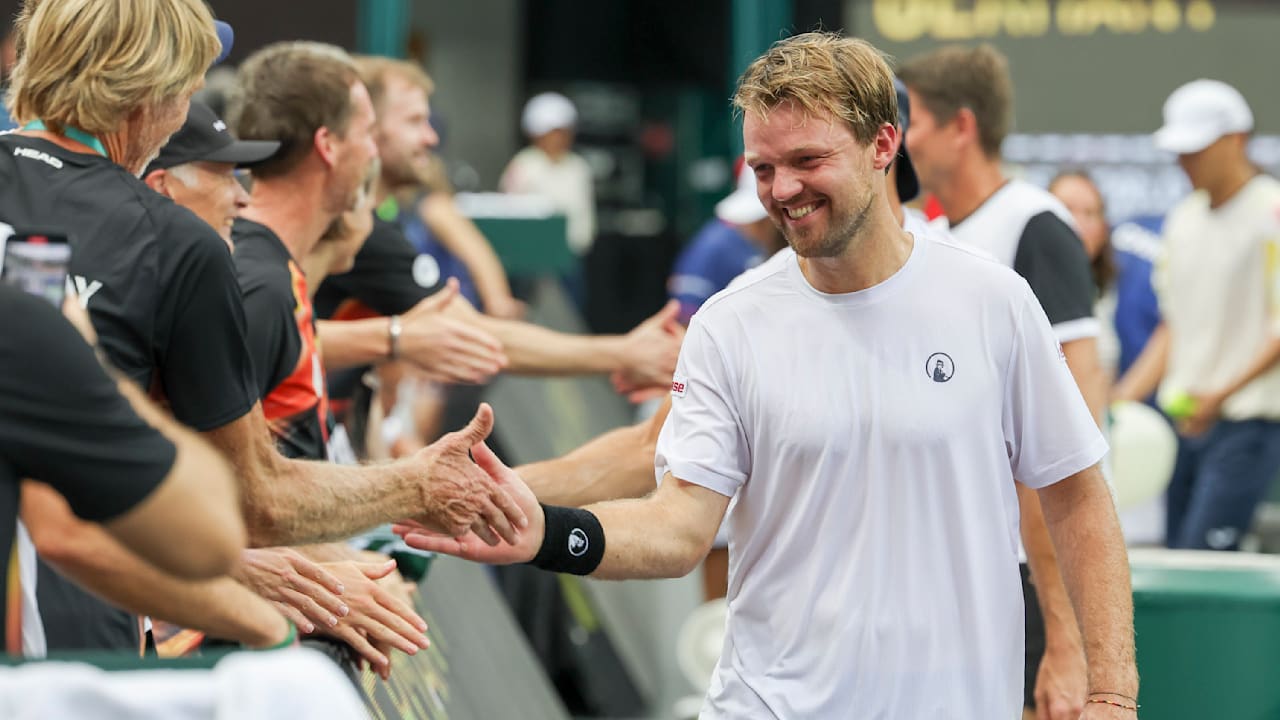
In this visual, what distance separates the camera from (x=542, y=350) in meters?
5.56

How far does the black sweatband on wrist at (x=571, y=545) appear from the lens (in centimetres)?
301

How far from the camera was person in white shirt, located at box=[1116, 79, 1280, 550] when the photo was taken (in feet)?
25.0

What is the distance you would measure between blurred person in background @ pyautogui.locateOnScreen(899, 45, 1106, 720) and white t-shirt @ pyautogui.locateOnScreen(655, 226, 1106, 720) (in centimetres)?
85

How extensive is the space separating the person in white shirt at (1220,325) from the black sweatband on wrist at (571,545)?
206 inches

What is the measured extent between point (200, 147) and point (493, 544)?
1.20 m

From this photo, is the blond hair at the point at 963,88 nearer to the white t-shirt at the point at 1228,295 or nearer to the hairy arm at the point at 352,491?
the hairy arm at the point at 352,491

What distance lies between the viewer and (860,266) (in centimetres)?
307

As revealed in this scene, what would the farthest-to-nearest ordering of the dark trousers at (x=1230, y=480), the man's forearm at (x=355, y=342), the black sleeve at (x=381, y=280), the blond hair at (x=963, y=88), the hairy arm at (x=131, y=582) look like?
1. the dark trousers at (x=1230, y=480)
2. the black sleeve at (x=381, y=280)
3. the man's forearm at (x=355, y=342)
4. the blond hair at (x=963, y=88)
5. the hairy arm at (x=131, y=582)

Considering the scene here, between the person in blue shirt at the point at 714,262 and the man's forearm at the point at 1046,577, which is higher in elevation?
the man's forearm at the point at 1046,577

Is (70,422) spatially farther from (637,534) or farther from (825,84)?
(825,84)

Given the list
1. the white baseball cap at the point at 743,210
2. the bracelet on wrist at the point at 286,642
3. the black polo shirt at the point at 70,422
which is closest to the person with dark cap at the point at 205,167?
the bracelet on wrist at the point at 286,642

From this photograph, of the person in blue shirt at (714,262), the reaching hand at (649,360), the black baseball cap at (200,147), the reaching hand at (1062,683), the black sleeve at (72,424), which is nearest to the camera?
the black sleeve at (72,424)

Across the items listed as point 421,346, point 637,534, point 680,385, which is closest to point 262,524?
point 637,534

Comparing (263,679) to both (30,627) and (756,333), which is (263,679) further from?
(756,333)
